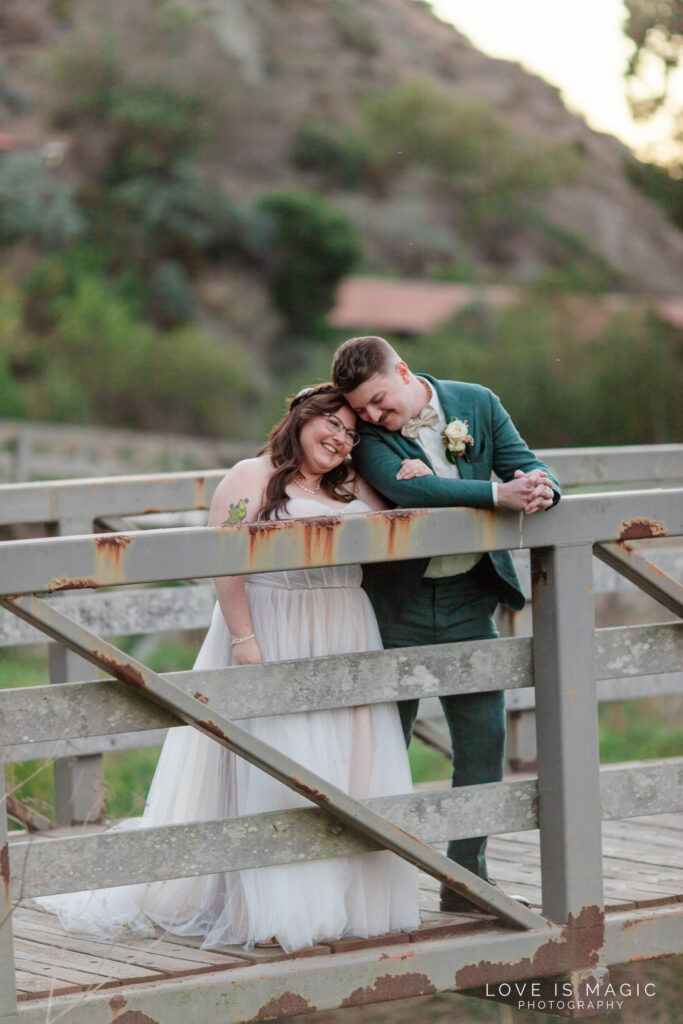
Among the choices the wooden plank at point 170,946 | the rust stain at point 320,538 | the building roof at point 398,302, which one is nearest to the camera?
the rust stain at point 320,538

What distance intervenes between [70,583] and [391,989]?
4.30 feet

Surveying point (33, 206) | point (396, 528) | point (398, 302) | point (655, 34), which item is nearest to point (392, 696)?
point (396, 528)

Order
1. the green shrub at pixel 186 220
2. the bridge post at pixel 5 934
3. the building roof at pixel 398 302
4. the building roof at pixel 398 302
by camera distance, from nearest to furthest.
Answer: the bridge post at pixel 5 934 → the green shrub at pixel 186 220 → the building roof at pixel 398 302 → the building roof at pixel 398 302

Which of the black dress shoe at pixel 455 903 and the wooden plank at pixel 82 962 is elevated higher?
the black dress shoe at pixel 455 903

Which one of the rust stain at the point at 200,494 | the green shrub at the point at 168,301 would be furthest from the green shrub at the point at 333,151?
the rust stain at the point at 200,494

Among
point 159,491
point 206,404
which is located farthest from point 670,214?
point 206,404

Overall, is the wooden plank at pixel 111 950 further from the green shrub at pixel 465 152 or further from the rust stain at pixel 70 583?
the green shrub at pixel 465 152

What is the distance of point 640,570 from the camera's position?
3568 mm

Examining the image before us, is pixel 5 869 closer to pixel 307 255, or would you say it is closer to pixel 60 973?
pixel 60 973

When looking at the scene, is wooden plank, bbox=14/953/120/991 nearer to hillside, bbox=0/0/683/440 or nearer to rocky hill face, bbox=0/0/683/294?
hillside, bbox=0/0/683/440

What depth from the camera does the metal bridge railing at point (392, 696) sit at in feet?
9.85

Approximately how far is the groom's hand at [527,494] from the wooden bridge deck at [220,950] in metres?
1.11

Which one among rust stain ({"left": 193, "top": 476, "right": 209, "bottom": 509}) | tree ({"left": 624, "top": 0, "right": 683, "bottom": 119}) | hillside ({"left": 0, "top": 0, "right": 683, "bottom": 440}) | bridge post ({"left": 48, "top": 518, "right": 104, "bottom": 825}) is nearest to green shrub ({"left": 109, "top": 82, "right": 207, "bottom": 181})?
Answer: hillside ({"left": 0, "top": 0, "right": 683, "bottom": 440})

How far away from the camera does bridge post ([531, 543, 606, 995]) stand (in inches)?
137
